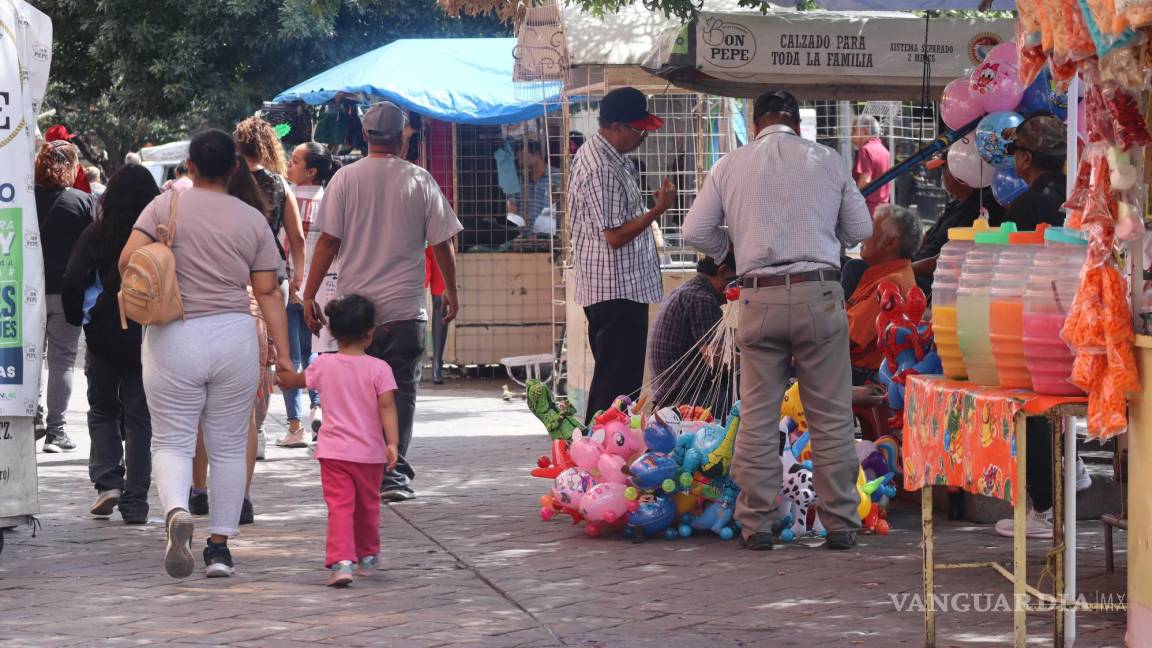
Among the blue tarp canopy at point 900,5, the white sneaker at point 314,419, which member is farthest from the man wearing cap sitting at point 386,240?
the white sneaker at point 314,419

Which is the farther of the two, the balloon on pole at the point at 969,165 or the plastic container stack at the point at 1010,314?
the balloon on pole at the point at 969,165

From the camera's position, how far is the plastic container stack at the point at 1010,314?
501 cm

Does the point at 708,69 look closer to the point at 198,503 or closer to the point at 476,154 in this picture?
the point at 198,503

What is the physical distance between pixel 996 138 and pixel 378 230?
3.33 metres

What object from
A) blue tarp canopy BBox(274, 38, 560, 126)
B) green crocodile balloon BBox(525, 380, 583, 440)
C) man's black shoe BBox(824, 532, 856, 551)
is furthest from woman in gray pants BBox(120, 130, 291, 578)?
blue tarp canopy BBox(274, 38, 560, 126)

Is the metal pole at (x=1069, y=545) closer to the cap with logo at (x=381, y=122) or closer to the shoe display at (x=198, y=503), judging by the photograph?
the cap with logo at (x=381, y=122)

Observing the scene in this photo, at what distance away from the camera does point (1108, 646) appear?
5293 mm

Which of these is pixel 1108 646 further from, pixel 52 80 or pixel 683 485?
pixel 52 80

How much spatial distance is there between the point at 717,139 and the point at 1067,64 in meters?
7.57

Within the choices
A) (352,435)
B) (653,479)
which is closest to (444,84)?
(653,479)

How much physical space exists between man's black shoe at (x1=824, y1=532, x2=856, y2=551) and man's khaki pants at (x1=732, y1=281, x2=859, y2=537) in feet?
0.11

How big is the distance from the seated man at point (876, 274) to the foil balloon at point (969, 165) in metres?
0.62

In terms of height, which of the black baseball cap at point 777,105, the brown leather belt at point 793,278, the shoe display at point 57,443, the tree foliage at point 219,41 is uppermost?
Result: the tree foliage at point 219,41

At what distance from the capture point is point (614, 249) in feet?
27.7
